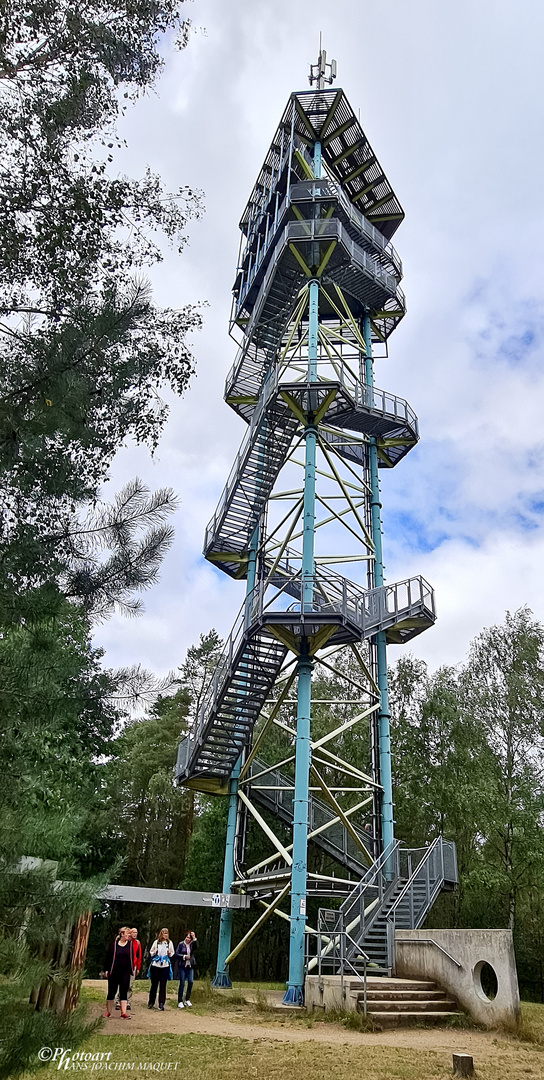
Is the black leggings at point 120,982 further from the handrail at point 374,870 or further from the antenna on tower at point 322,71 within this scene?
the antenna on tower at point 322,71

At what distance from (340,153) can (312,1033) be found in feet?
70.4

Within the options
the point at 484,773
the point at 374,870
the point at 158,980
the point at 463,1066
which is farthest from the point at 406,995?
the point at 484,773

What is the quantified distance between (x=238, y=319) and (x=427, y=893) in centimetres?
1612

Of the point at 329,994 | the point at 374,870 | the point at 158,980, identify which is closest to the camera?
the point at 158,980

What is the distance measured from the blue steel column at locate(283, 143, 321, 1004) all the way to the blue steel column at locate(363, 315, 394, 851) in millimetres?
2631

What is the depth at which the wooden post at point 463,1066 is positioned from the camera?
23.7 feet

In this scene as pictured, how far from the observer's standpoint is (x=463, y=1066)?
7262 mm

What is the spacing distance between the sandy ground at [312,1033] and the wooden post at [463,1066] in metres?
1.16

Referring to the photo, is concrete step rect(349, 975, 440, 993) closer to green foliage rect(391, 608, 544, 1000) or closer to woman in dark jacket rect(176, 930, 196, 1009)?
woman in dark jacket rect(176, 930, 196, 1009)

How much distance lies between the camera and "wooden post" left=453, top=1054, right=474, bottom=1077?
721 cm

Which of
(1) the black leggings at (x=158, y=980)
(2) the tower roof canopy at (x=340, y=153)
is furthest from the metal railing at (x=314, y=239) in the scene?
(1) the black leggings at (x=158, y=980)

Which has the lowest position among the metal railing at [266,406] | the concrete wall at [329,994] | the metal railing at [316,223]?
the concrete wall at [329,994]

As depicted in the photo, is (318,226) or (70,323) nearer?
(70,323)

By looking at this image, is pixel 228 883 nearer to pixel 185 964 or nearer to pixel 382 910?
pixel 382 910
